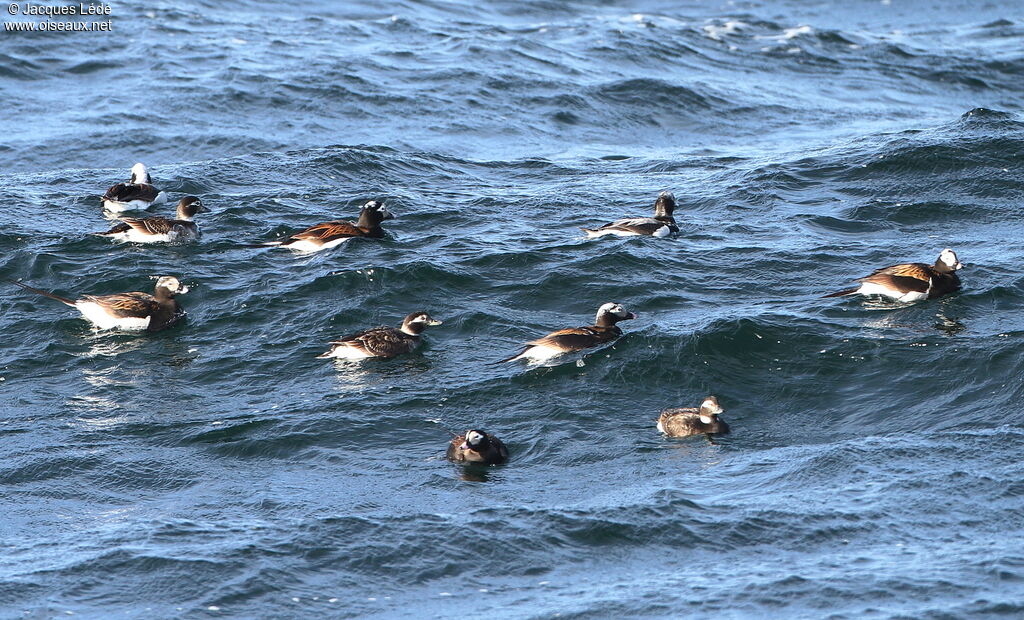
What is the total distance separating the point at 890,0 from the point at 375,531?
36728 millimetres

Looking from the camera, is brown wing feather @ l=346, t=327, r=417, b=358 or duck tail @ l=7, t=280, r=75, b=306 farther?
duck tail @ l=7, t=280, r=75, b=306

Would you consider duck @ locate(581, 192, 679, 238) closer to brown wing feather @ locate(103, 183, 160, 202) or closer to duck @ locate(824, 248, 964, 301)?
duck @ locate(824, 248, 964, 301)

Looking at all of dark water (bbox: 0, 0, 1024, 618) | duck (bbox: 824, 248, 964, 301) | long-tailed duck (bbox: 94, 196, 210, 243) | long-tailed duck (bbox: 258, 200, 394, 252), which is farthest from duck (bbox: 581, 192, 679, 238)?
long-tailed duck (bbox: 94, 196, 210, 243)

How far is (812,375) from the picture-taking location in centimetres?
1569

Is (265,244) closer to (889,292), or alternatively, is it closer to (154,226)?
(154,226)

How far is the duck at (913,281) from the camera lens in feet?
55.7

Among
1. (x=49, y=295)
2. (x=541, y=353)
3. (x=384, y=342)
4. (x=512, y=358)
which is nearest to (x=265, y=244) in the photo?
(x=49, y=295)

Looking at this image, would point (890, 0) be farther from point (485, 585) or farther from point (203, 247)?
point (485, 585)

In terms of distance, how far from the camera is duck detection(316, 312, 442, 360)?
52.8ft

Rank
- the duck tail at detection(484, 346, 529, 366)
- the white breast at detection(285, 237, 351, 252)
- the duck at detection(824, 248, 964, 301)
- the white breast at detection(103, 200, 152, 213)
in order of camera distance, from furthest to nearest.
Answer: the white breast at detection(103, 200, 152, 213), the white breast at detection(285, 237, 351, 252), the duck at detection(824, 248, 964, 301), the duck tail at detection(484, 346, 529, 366)

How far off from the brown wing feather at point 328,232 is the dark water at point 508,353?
1.33ft

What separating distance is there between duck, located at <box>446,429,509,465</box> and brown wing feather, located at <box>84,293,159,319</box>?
5425 mm

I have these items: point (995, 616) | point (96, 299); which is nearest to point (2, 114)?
point (96, 299)

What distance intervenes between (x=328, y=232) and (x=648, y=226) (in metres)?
4.63
